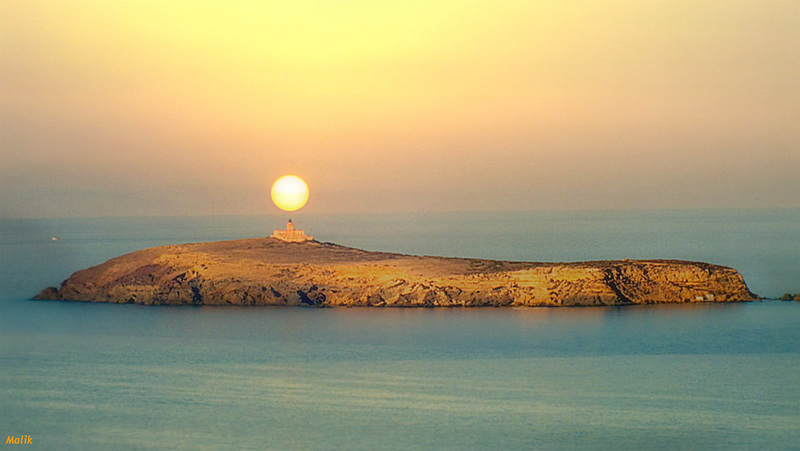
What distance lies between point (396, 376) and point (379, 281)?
32.5 feet

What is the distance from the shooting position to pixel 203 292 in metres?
41.1

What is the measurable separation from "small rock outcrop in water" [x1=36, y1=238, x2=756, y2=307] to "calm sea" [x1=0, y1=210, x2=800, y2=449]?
811mm

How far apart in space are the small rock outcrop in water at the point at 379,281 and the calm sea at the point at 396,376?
81cm

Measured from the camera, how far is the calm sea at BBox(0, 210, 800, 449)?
25000 millimetres

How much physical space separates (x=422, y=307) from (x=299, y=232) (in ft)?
24.3

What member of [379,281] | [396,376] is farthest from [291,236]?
[396,376]

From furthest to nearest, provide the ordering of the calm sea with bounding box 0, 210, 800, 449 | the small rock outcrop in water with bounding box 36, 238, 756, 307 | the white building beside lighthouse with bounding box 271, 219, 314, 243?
the white building beside lighthouse with bounding box 271, 219, 314, 243 < the small rock outcrop in water with bounding box 36, 238, 756, 307 < the calm sea with bounding box 0, 210, 800, 449

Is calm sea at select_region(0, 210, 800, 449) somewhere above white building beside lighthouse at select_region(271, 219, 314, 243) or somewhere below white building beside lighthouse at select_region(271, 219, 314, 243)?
below

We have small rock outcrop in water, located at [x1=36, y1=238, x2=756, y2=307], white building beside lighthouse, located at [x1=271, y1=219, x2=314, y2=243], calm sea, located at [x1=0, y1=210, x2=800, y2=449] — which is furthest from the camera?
white building beside lighthouse, located at [x1=271, y1=219, x2=314, y2=243]

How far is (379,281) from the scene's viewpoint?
40.1 meters

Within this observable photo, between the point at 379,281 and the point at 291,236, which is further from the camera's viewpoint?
the point at 291,236

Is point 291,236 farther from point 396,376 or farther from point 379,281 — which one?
point 396,376

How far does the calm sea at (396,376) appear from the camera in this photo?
25000 mm

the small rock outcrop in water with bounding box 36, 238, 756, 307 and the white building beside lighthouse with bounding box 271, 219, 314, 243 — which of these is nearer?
the small rock outcrop in water with bounding box 36, 238, 756, 307
